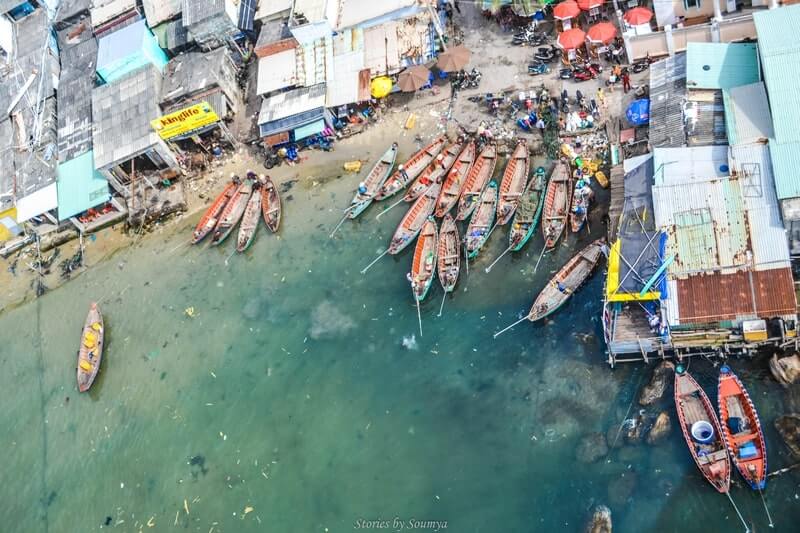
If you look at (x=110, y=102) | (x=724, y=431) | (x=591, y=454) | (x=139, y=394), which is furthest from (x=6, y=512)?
(x=724, y=431)

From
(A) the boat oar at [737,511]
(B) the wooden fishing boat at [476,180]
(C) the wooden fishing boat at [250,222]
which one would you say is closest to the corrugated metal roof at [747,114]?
(B) the wooden fishing boat at [476,180]

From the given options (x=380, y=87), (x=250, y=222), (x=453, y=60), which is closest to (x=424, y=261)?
(x=380, y=87)

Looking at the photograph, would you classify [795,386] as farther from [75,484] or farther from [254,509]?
[75,484]

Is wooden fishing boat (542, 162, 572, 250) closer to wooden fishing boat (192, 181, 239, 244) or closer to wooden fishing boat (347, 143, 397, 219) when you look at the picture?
wooden fishing boat (347, 143, 397, 219)

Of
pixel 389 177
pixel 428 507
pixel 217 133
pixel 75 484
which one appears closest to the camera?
pixel 428 507

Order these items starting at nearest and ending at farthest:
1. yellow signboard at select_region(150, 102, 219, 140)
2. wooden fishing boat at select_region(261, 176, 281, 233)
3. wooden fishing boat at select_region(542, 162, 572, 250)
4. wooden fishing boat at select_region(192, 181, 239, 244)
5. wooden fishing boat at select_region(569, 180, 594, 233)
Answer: wooden fishing boat at select_region(569, 180, 594, 233), wooden fishing boat at select_region(542, 162, 572, 250), wooden fishing boat at select_region(261, 176, 281, 233), yellow signboard at select_region(150, 102, 219, 140), wooden fishing boat at select_region(192, 181, 239, 244)

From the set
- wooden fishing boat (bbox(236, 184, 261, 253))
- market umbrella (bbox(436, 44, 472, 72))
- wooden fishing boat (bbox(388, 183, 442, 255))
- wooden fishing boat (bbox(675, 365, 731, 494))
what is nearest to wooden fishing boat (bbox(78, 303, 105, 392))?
wooden fishing boat (bbox(236, 184, 261, 253))
